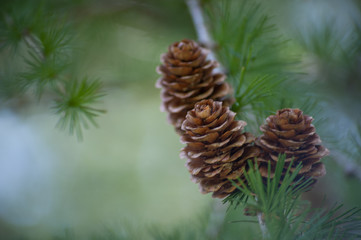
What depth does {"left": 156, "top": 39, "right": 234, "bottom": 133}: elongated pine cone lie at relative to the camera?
45 cm

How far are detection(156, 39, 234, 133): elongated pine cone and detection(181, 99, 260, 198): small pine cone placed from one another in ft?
0.32

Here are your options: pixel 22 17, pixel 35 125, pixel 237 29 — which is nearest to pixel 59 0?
pixel 22 17

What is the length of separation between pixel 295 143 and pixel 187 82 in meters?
0.20

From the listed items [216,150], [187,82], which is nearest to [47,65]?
[187,82]

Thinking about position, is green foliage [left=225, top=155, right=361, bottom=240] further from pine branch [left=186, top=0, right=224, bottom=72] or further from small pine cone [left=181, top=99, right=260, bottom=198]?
pine branch [left=186, top=0, right=224, bottom=72]

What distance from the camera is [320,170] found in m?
0.34

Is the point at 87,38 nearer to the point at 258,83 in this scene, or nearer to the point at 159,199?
the point at 258,83

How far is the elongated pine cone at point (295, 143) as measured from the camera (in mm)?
332

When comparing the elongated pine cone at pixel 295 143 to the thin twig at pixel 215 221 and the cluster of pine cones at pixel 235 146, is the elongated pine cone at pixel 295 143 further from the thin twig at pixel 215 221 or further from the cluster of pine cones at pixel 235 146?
the thin twig at pixel 215 221

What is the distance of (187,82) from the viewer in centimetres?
45

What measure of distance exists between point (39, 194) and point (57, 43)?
2.09 meters

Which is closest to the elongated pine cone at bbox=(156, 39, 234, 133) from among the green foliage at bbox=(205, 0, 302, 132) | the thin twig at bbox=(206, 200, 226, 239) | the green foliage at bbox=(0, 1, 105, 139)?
the green foliage at bbox=(205, 0, 302, 132)

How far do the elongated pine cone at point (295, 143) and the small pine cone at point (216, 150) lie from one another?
0.07 feet

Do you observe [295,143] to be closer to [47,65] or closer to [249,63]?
[249,63]
